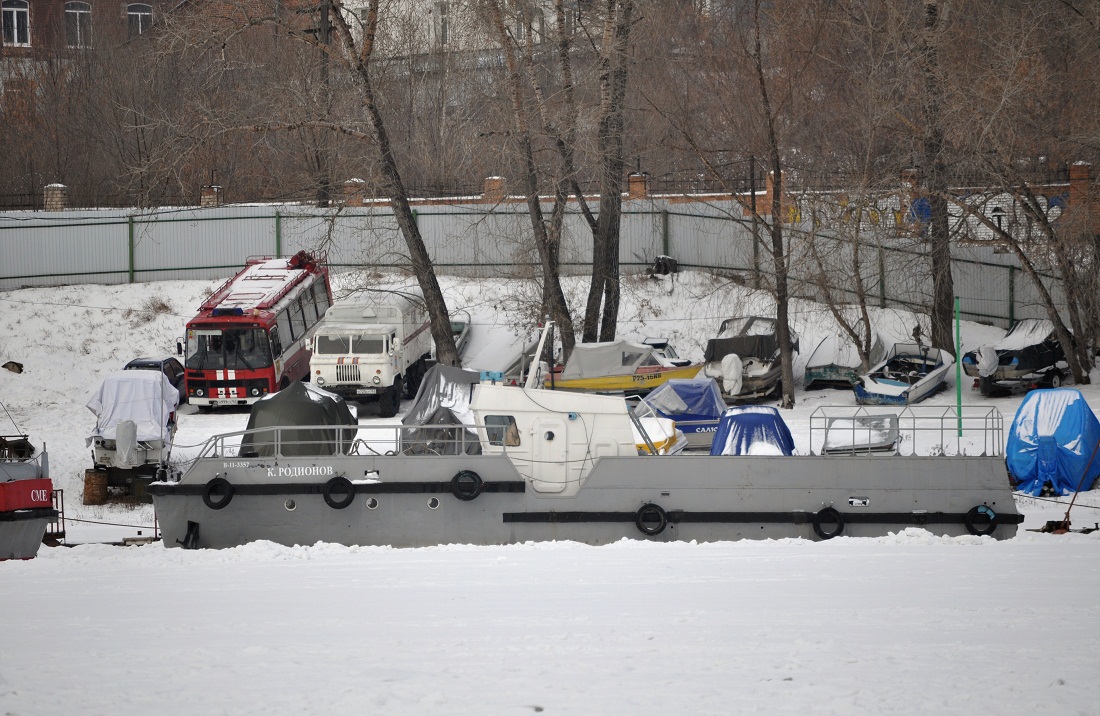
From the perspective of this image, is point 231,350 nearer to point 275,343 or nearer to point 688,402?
point 275,343

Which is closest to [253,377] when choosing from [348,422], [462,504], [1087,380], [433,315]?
[433,315]

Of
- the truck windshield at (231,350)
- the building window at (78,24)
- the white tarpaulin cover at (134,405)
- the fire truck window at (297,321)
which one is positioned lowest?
the white tarpaulin cover at (134,405)

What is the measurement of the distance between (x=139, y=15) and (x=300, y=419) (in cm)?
4064

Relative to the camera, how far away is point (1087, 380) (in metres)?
26.3

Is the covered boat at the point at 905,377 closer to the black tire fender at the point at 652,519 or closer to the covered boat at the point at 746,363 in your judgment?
the covered boat at the point at 746,363

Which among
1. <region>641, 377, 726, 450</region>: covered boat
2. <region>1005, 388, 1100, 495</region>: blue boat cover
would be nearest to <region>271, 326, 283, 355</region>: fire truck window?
<region>641, 377, 726, 450</region>: covered boat

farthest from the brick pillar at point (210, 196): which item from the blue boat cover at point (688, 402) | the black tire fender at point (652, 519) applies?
the black tire fender at point (652, 519)

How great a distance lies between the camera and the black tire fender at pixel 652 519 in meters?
16.2

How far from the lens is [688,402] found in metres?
20.6

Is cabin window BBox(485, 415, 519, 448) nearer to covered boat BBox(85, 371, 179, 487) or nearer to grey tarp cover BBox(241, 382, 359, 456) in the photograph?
grey tarp cover BBox(241, 382, 359, 456)

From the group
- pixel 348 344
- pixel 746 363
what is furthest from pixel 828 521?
pixel 348 344

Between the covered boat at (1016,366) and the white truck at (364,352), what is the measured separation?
42.2 feet

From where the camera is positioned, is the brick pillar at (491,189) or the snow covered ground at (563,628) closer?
the snow covered ground at (563,628)

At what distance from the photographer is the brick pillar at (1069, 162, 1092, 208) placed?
80.1 ft
